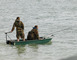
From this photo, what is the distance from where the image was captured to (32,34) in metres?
23.2

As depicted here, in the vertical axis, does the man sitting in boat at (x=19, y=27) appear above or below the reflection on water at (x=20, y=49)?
above

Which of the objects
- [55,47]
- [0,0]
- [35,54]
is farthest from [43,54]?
[0,0]

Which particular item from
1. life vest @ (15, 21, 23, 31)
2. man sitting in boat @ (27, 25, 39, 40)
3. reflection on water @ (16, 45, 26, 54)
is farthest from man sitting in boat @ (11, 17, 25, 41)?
reflection on water @ (16, 45, 26, 54)

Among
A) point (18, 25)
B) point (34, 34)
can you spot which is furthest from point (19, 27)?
point (34, 34)

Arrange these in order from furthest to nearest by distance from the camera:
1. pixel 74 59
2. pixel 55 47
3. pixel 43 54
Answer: pixel 55 47 < pixel 43 54 < pixel 74 59

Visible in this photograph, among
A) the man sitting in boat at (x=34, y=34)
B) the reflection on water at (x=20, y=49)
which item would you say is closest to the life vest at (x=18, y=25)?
the man sitting in boat at (x=34, y=34)

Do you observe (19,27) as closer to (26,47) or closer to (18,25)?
(18,25)

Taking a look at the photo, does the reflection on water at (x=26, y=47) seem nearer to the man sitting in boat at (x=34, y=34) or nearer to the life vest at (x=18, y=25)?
the man sitting in boat at (x=34, y=34)

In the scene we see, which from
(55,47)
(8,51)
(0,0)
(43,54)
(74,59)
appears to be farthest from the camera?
(0,0)

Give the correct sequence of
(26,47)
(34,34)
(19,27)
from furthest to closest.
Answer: (26,47)
(34,34)
(19,27)

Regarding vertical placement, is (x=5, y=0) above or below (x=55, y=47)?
above

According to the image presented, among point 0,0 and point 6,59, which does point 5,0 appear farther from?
point 6,59

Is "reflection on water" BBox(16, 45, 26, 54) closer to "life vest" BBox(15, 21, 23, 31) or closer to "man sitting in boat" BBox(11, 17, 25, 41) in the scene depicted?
"man sitting in boat" BBox(11, 17, 25, 41)

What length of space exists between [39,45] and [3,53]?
3324 millimetres
